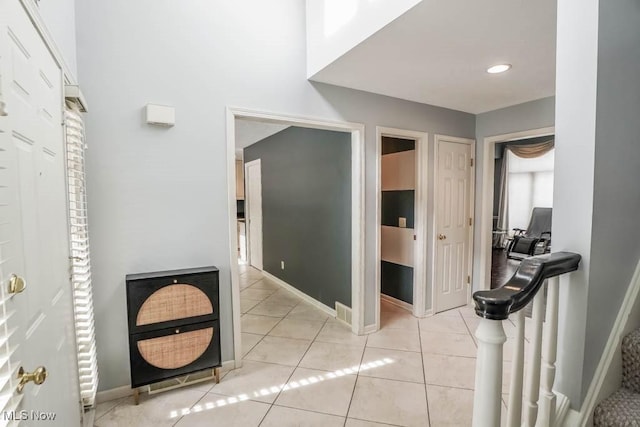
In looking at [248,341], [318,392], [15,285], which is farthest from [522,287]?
[248,341]

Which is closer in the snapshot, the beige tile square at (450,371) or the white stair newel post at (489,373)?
the white stair newel post at (489,373)

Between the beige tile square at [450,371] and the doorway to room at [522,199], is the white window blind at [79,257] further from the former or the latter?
the doorway to room at [522,199]

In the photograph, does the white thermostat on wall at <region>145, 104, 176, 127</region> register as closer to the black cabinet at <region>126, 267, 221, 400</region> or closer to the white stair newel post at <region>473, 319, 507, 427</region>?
the black cabinet at <region>126, 267, 221, 400</region>

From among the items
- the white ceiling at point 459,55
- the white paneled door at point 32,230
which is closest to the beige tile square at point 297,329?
the white paneled door at point 32,230

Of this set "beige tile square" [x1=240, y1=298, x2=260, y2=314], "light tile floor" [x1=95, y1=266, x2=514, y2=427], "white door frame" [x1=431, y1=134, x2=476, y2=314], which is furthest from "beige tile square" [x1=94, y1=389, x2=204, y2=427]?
"white door frame" [x1=431, y1=134, x2=476, y2=314]

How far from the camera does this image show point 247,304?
3992mm

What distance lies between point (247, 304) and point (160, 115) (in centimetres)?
263

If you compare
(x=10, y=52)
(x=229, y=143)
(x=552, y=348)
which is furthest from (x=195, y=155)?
(x=552, y=348)

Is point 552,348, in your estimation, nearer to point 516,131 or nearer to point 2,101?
point 2,101

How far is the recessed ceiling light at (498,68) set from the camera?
2361mm

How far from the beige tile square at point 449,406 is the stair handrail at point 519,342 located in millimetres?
937

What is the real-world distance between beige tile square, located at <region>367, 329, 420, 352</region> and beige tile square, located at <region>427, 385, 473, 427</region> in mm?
612

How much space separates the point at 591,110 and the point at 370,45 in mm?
1405

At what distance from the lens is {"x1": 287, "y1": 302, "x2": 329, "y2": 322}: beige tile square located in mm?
3516
